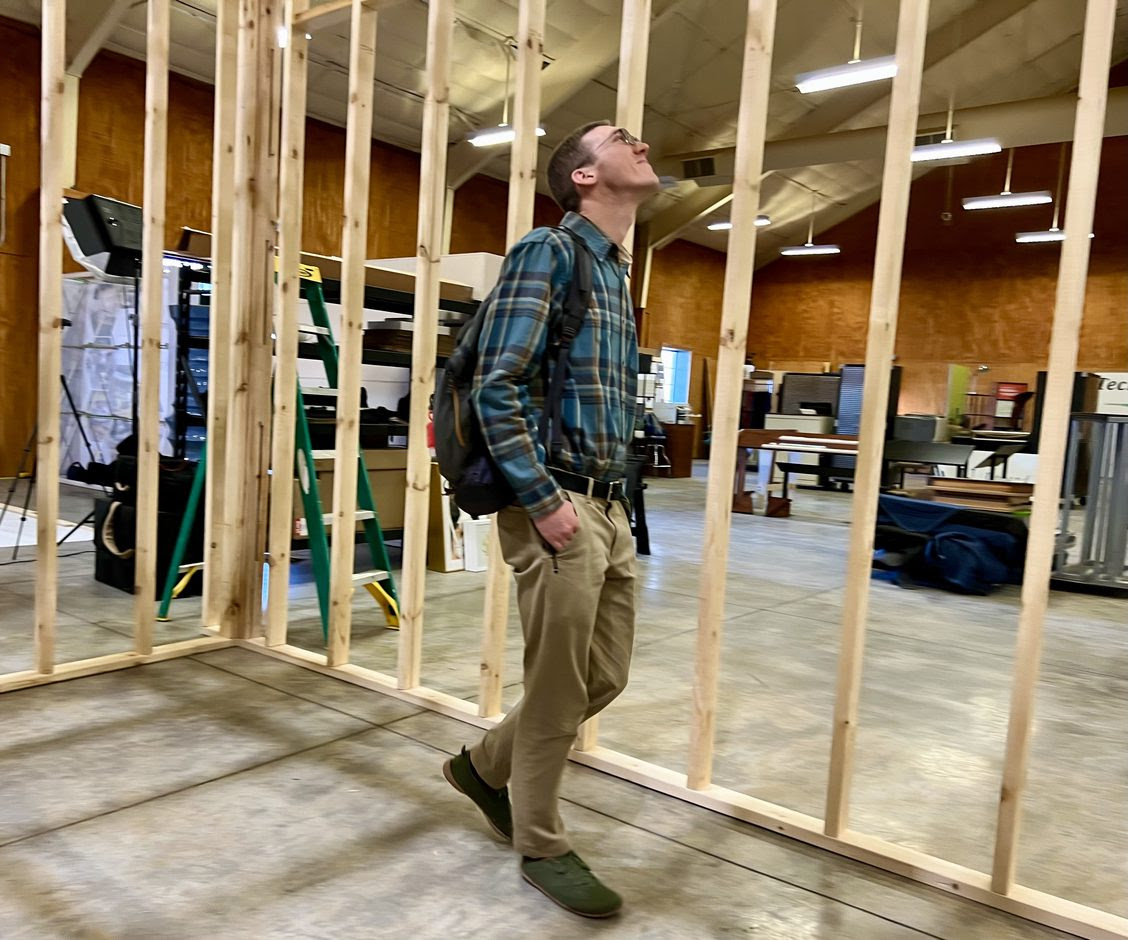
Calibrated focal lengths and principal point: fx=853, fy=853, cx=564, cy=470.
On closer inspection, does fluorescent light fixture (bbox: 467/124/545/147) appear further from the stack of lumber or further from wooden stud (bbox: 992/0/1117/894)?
wooden stud (bbox: 992/0/1117/894)

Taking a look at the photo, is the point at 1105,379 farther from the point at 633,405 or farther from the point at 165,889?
the point at 165,889

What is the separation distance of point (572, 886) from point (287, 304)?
91.0 inches

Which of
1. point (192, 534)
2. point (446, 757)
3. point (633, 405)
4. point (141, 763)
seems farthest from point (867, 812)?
point (192, 534)

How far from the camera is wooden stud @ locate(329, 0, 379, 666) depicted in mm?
2926

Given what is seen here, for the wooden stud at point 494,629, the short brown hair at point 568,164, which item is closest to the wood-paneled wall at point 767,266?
the wooden stud at point 494,629

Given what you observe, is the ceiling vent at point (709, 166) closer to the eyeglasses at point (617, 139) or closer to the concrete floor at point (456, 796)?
the concrete floor at point (456, 796)

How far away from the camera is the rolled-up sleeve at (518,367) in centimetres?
156

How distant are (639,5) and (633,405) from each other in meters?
1.23

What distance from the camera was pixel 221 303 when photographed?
338 centimetres

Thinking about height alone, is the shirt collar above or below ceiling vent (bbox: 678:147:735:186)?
below

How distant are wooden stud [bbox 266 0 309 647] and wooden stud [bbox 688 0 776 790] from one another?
Result: 5.58ft

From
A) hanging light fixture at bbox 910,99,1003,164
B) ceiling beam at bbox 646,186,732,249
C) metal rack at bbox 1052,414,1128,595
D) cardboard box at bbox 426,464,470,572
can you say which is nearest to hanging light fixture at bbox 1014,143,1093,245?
hanging light fixture at bbox 910,99,1003,164

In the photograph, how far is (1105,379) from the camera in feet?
24.2

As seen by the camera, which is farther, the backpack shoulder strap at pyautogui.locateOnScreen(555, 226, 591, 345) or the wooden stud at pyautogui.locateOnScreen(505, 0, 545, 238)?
the wooden stud at pyautogui.locateOnScreen(505, 0, 545, 238)
